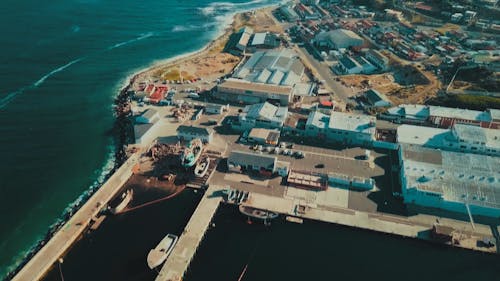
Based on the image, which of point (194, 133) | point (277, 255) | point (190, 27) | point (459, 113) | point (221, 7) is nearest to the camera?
point (277, 255)

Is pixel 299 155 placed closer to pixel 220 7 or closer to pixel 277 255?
pixel 277 255

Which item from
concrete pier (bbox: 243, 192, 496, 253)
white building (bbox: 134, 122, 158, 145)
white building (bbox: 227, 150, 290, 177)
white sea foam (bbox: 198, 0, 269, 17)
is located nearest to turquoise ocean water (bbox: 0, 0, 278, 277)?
white sea foam (bbox: 198, 0, 269, 17)

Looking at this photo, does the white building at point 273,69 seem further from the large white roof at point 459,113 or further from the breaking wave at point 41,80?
the breaking wave at point 41,80

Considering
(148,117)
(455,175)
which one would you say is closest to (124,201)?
(148,117)

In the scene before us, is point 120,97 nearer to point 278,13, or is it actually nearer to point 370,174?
point 370,174

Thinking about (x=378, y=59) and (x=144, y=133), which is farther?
(x=378, y=59)

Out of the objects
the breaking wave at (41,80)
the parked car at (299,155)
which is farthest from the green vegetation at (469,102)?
the breaking wave at (41,80)

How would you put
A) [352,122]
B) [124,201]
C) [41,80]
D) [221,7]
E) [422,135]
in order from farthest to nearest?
[221,7] → [41,80] → [352,122] → [422,135] → [124,201]
